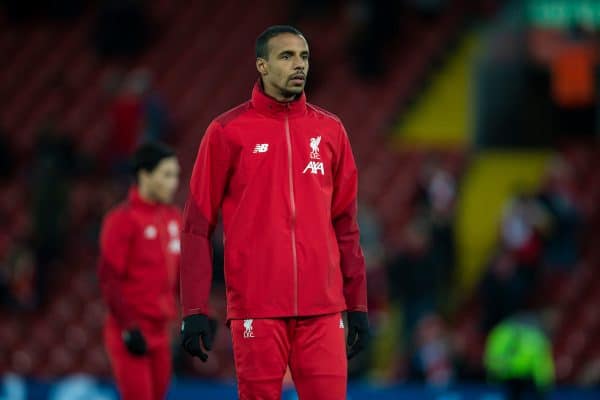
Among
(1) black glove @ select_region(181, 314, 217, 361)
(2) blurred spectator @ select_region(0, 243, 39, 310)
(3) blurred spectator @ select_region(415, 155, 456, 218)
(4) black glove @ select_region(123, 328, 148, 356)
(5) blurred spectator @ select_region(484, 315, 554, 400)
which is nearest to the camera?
(1) black glove @ select_region(181, 314, 217, 361)

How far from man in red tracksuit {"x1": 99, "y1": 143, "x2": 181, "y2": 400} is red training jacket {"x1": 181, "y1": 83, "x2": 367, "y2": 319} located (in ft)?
7.03

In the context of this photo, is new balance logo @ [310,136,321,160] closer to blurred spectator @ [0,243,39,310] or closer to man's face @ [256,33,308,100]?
man's face @ [256,33,308,100]

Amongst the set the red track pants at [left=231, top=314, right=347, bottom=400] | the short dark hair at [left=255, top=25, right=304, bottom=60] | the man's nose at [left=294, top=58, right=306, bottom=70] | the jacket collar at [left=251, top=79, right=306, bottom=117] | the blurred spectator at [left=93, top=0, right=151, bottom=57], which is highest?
the blurred spectator at [left=93, top=0, right=151, bottom=57]

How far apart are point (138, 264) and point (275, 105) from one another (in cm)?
252

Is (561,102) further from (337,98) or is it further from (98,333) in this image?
(98,333)

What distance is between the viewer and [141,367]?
7766 millimetres

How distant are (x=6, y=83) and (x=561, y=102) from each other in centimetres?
843

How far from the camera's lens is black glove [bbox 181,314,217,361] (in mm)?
5488

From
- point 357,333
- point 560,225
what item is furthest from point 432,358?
point 357,333

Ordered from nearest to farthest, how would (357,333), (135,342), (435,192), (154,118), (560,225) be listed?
1. (357,333)
2. (135,342)
3. (560,225)
4. (435,192)
5. (154,118)

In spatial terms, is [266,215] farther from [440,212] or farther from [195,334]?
[440,212]

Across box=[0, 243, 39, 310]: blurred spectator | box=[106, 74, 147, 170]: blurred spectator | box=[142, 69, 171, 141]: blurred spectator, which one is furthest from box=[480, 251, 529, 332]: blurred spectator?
box=[0, 243, 39, 310]: blurred spectator

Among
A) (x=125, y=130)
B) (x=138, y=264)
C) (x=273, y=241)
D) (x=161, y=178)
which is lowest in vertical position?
(x=138, y=264)

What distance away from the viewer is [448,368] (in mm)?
13086
